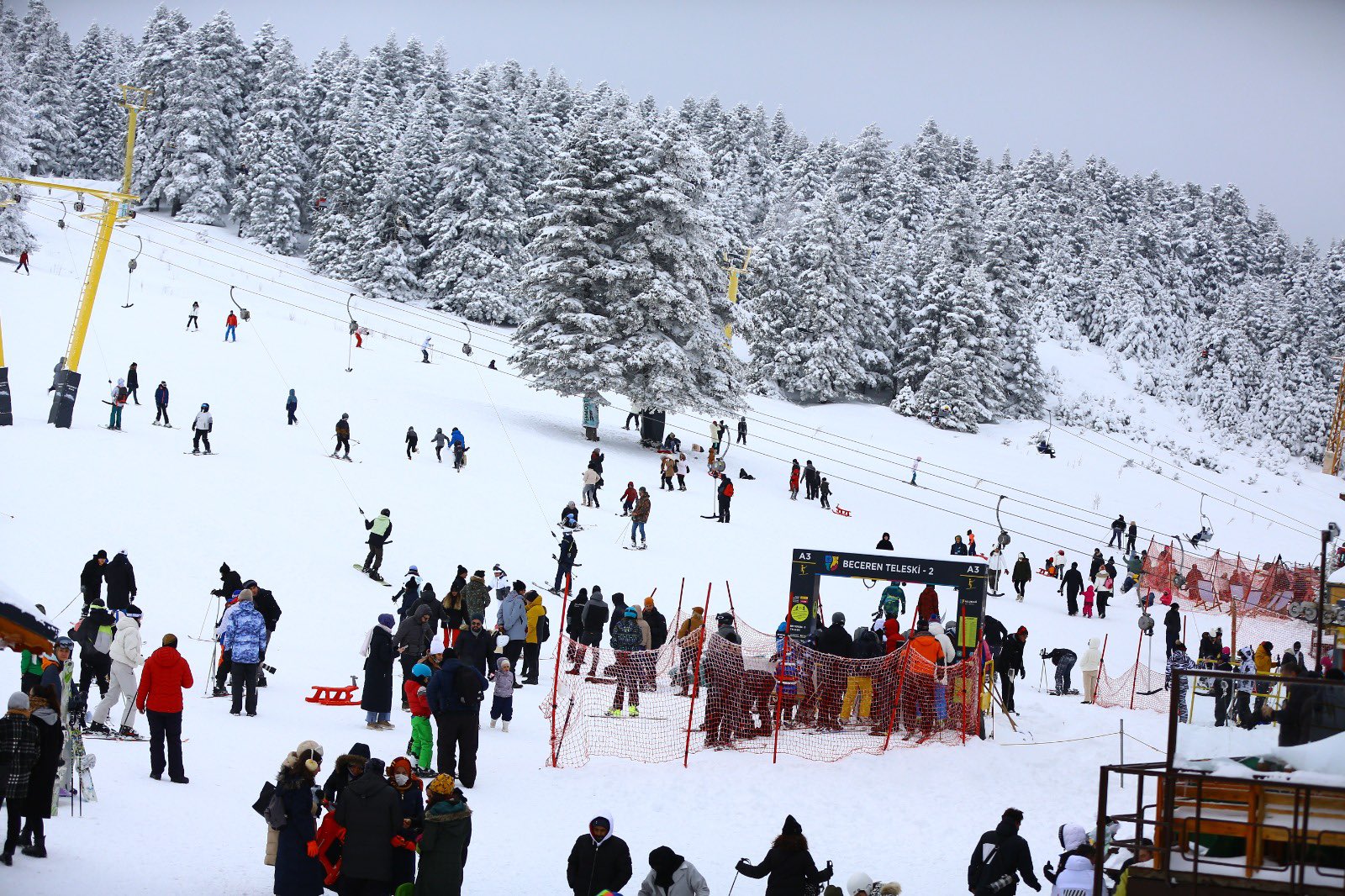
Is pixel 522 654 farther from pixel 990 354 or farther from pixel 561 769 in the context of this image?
pixel 990 354

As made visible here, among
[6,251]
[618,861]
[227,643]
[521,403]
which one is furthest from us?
[6,251]

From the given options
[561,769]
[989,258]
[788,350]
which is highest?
[989,258]

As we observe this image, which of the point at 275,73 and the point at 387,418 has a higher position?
the point at 275,73

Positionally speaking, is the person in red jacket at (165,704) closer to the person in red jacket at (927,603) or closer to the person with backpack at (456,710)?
the person with backpack at (456,710)

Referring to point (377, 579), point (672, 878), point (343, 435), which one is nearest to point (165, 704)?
point (672, 878)

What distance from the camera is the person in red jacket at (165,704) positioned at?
36.6ft

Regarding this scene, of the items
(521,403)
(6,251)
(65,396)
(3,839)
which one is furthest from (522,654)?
(6,251)

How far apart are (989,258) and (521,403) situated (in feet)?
108

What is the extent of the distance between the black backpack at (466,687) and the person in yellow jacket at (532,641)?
16.4ft

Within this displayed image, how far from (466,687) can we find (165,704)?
2.86m

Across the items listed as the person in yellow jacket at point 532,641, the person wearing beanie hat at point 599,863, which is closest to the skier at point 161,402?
the person in yellow jacket at point 532,641

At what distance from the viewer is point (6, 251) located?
5469cm

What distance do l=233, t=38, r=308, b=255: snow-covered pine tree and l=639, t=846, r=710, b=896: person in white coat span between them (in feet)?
227

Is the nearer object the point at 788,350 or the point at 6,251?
the point at 6,251
